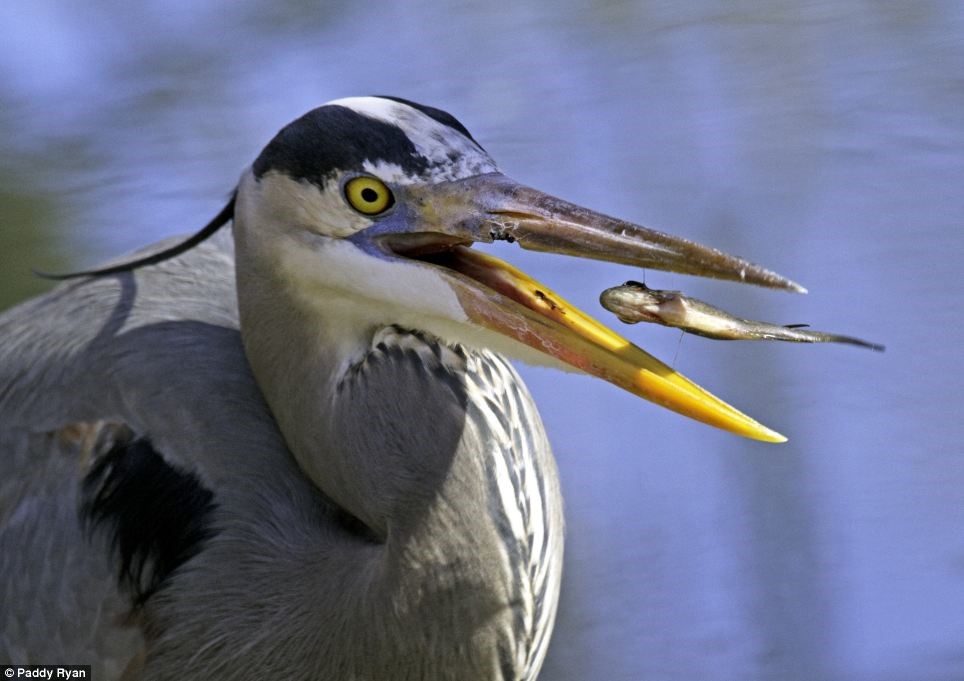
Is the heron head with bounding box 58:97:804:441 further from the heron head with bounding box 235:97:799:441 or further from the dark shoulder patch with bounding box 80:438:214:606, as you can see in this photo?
the dark shoulder patch with bounding box 80:438:214:606

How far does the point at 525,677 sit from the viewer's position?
2.60 m

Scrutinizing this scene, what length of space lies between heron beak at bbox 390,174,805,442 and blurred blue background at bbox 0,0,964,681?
86cm

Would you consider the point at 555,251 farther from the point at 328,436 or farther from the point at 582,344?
the point at 328,436

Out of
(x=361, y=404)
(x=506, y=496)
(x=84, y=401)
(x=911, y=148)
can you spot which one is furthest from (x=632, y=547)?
(x=911, y=148)

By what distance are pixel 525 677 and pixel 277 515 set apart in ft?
1.69

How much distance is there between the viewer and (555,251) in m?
2.12

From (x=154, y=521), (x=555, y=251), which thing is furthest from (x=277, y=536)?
(x=555, y=251)

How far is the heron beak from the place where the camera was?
2098 millimetres

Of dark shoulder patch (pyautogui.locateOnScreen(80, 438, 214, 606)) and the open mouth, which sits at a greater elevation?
the open mouth

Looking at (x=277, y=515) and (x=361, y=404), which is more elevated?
(x=361, y=404)

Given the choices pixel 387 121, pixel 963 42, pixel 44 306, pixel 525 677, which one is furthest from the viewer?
pixel 963 42

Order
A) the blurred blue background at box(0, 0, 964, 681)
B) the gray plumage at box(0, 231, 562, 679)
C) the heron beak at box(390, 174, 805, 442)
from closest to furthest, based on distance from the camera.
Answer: the heron beak at box(390, 174, 805, 442), the gray plumage at box(0, 231, 562, 679), the blurred blue background at box(0, 0, 964, 681)

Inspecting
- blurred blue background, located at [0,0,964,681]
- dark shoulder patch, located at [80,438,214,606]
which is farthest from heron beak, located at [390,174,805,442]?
blurred blue background, located at [0,0,964,681]

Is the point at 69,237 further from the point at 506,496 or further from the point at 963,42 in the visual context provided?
the point at 963,42
